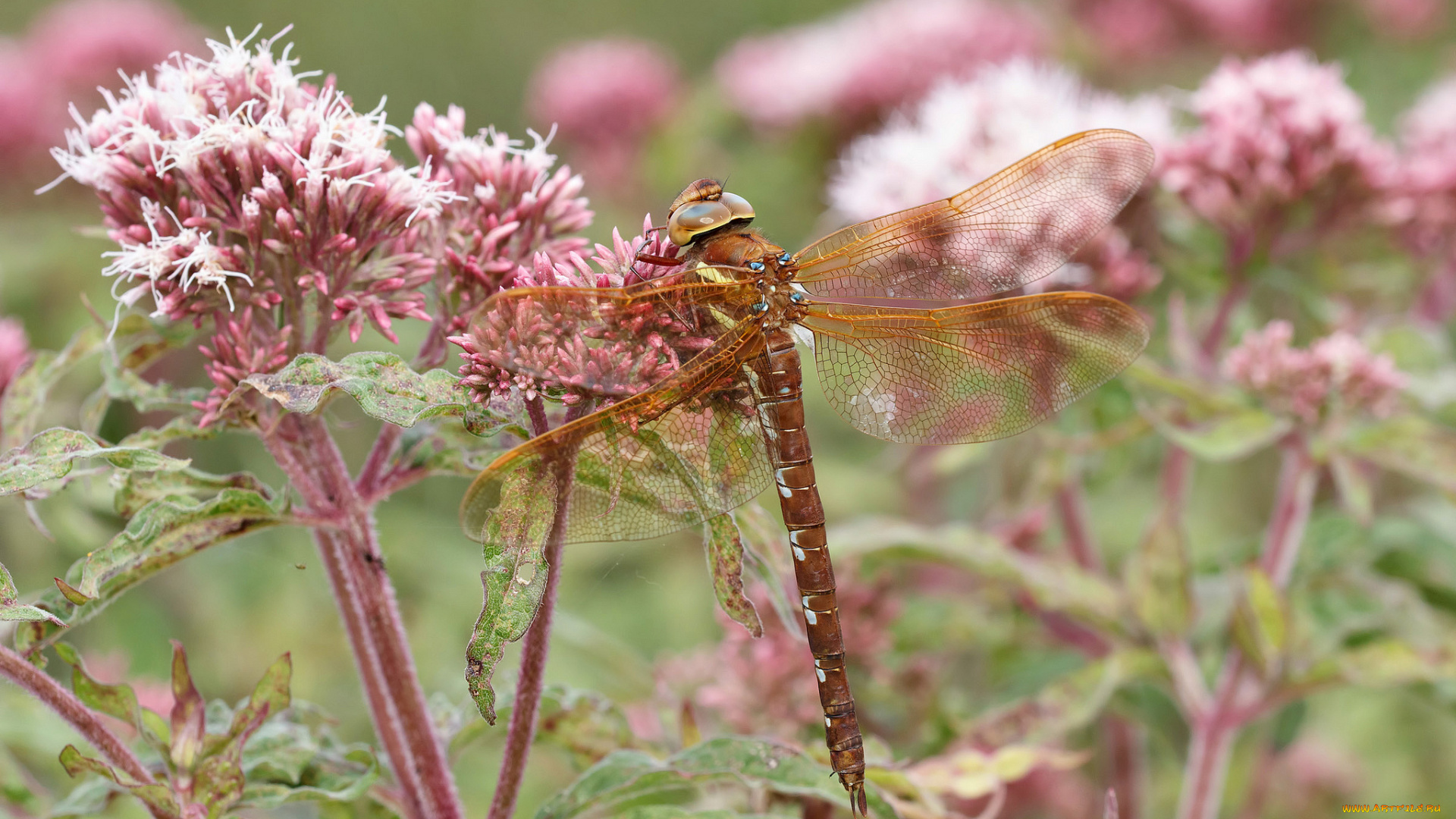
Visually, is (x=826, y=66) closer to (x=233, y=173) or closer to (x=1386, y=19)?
(x=1386, y=19)

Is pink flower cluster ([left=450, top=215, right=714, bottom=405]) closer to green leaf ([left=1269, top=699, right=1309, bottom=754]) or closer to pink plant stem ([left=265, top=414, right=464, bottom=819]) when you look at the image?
pink plant stem ([left=265, top=414, right=464, bottom=819])

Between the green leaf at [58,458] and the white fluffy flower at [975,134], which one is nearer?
the green leaf at [58,458]

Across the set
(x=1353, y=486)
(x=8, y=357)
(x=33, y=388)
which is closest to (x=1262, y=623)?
(x=1353, y=486)

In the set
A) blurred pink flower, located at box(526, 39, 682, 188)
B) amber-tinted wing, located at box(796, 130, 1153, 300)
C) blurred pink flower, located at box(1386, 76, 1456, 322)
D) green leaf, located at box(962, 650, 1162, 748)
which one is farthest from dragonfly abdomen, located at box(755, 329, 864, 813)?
blurred pink flower, located at box(526, 39, 682, 188)

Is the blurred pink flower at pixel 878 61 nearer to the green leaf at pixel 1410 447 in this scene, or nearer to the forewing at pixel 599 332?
the green leaf at pixel 1410 447

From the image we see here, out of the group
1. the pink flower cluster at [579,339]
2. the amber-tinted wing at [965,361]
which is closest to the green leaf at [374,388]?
the pink flower cluster at [579,339]

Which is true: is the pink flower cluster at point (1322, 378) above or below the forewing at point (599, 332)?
above
